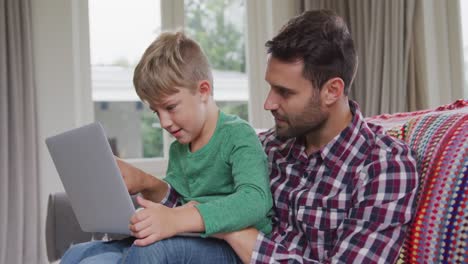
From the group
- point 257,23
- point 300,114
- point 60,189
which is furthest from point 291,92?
point 257,23

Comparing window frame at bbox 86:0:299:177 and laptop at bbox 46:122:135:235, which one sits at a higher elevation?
window frame at bbox 86:0:299:177

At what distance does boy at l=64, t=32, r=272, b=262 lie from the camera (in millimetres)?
1124

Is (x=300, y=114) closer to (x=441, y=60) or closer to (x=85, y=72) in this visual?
(x=441, y=60)

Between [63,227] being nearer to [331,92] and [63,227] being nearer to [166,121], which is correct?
[166,121]

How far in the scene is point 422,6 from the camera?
2861mm

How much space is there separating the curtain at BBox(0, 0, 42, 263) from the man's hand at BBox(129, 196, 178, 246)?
79.4 inches

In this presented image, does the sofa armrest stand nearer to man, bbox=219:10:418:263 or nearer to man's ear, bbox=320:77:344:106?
man, bbox=219:10:418:263

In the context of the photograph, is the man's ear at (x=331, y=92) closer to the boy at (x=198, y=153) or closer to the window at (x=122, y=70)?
the boy at (x=198, y=153)

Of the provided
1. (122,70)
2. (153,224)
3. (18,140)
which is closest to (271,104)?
(153,224)

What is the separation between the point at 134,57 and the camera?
347 centimetres

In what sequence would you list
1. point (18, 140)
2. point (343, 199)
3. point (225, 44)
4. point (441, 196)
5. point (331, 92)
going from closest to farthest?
point (441, 196), point (343, 199), point (331, 92), point (18, 140), point (225, 44)

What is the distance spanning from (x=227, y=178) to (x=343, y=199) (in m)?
0.28

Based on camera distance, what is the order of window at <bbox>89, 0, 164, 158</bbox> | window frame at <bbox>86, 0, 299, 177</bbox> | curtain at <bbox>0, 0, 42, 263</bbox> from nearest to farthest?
curtain at <bbox>0, 0, 42, 263</bbox> → window at <bbox>89, 0, 164, 158</bbox> → window frame at <bbox>86, 0, 299, 177</bbox>

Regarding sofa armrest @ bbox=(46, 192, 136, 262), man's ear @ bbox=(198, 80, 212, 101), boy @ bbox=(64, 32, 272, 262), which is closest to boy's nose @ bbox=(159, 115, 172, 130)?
Answer: boy @ bbox=(64, 32, 272, 262)
